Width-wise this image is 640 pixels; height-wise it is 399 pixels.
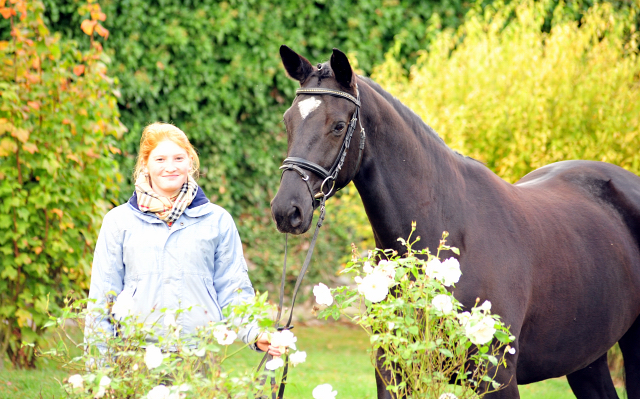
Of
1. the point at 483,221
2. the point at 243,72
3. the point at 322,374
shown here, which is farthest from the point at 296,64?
the point at 243,72

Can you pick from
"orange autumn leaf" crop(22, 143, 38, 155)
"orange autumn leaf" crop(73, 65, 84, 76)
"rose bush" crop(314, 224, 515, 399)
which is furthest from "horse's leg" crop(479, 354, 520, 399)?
"orange autumn leaf" crop(73, 65, 84, 76)

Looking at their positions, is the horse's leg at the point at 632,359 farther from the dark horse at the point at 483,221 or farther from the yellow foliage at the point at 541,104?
the yellow foliage at the point at 541,104

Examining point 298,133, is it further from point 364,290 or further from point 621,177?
point 621,177

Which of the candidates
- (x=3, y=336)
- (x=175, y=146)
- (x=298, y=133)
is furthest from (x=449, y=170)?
(x=3, y=336)

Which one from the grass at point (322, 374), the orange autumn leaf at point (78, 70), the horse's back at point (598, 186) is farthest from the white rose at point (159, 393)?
the orange autumn leaf at point (78, 70)

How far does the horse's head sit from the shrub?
2829mm

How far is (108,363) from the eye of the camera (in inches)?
76.2

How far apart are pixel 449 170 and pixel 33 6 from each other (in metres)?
3.74

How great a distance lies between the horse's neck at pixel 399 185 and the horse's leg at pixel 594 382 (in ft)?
5.74

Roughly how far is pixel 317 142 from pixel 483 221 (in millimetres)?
928

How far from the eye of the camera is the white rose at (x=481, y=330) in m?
1.91

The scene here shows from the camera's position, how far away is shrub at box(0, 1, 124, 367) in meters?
4.66

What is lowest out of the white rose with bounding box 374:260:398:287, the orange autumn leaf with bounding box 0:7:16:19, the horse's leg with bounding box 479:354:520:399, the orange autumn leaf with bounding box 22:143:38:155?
the horse's leg with bounding box 479:354:520:399

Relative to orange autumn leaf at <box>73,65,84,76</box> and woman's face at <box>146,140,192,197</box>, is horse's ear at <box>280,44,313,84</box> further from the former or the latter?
orange autumn leaf at <box>73,65,84,76</box>
